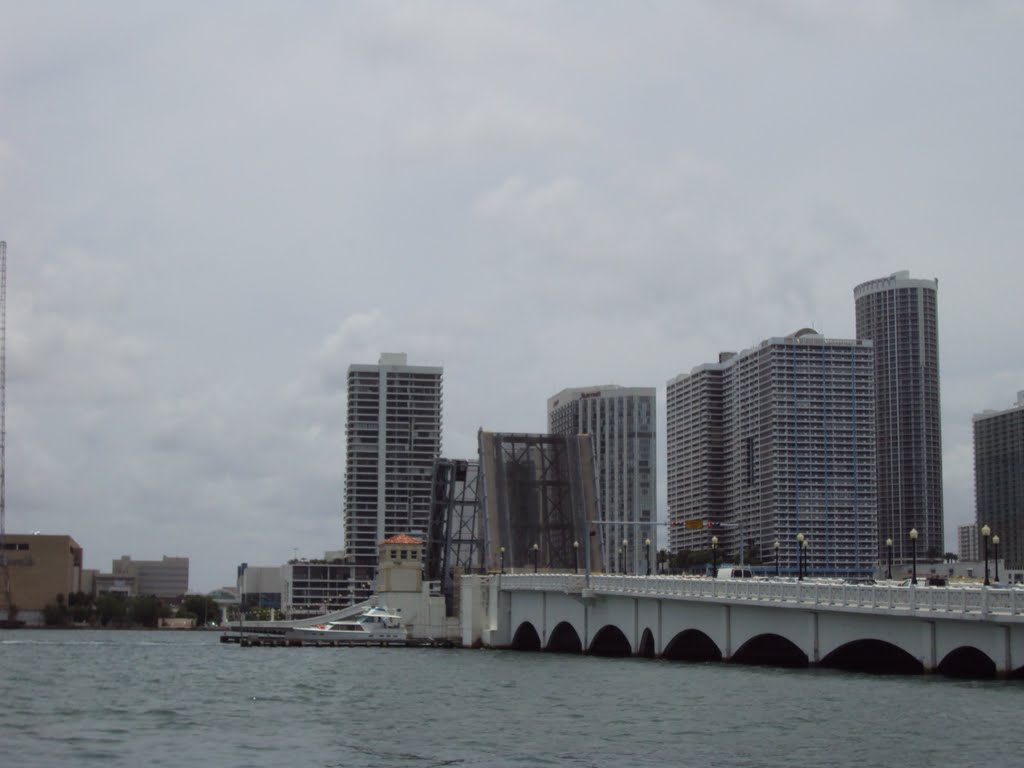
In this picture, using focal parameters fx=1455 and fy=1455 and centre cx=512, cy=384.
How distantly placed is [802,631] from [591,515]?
40.3m

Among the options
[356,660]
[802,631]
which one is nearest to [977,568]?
[356,660]

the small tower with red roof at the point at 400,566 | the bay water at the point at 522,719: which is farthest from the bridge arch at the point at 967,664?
the small tower with red roof at the point at 400,566

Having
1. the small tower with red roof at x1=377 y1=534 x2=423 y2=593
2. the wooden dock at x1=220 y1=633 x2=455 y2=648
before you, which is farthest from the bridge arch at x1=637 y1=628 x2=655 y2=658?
the small tower with red roof at x1=377 y1=534 x2=423 y2=593

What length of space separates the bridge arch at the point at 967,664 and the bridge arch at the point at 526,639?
42.5 m

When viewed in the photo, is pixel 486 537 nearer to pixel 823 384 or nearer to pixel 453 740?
pixel 453 740

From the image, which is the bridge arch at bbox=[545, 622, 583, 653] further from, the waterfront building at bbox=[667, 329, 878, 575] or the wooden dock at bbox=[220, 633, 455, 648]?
the waterfront building at bbox=[667, 329, 878, 575]

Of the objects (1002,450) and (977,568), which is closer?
(977,568)

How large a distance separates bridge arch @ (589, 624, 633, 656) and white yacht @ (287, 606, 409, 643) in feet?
71.4

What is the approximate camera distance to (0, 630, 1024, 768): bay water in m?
28.9

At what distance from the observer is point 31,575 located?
16225 cm

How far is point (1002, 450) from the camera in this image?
199625mm

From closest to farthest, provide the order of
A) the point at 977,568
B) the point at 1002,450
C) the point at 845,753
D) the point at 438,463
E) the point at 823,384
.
A: the point at 845,753 < the point at 438,463 < the point at 977,568 < the point at 823,384 < the point at 1002,450

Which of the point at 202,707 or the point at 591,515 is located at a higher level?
the point at 591,515

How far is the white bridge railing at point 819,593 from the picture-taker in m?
37.6
